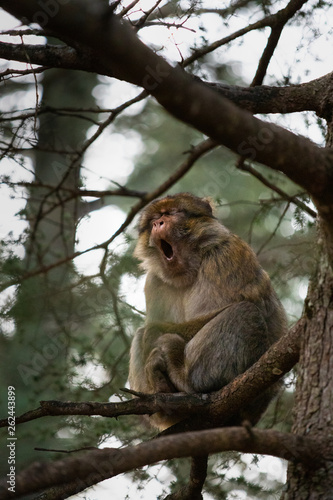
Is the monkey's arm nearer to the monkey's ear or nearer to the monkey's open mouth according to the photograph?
the monkey's open mouth

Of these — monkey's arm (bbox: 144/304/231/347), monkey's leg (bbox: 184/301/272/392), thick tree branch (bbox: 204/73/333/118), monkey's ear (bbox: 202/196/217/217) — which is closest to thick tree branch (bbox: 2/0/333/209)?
thick tree branch (bbox: 204/73/333/118)

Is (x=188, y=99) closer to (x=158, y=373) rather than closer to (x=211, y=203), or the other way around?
(x=158, y=373)

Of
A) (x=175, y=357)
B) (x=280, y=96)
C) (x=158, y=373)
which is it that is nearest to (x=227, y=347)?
(x=175, y=357)

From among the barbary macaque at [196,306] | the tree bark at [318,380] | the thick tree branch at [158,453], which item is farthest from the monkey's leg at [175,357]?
the thick tree branch at [158,453]

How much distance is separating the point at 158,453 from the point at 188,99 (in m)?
1.57

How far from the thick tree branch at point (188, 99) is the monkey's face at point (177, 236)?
3.08m

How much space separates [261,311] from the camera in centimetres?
573

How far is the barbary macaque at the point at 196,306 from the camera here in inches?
216

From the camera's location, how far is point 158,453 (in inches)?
115

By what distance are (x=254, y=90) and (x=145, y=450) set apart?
300 centimetres

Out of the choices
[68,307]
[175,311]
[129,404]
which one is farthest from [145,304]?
[129,404]

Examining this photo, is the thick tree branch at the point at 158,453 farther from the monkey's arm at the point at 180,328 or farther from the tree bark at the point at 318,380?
the monkey's arm at the point at 180,328

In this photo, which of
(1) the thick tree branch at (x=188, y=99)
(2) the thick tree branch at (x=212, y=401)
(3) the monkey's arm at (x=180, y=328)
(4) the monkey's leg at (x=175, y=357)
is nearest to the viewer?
(1) the thick tree branch at (x=188, y=99)

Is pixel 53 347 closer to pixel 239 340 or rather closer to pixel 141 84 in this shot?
pixel 239 340
